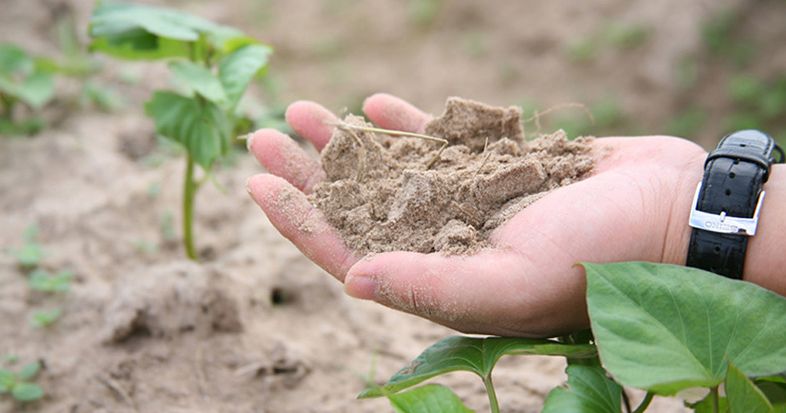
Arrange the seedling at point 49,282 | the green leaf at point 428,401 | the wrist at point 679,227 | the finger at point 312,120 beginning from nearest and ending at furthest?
the green leaf at point 428,401 → the wrist at point 679,227 → the finger at point 312,120 → the seedling at point 49,282

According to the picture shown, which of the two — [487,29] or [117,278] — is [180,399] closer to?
[117,278]

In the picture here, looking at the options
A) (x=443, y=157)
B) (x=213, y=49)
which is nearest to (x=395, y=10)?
(x=213, y=49)

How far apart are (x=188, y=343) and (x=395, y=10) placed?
13.6ft

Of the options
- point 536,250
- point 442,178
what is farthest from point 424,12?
point 536,250

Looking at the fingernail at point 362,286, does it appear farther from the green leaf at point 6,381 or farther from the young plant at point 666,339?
the green leaf at point 6,381

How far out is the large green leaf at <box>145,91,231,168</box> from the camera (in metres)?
2.00

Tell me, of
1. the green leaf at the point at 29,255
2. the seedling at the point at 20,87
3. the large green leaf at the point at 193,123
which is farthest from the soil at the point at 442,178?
the seedling at the point at 20,87

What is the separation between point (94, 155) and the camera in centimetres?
283

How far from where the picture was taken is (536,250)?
1.35m

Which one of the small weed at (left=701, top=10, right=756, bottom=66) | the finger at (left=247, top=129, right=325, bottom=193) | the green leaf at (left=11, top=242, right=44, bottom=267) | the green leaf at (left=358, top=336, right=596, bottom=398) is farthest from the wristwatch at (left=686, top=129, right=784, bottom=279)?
the small weed at (left=701, top=10, right=756, bottom=66)

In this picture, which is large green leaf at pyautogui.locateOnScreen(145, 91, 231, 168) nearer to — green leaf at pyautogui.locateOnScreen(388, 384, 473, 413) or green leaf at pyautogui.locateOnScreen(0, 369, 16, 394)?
green leaf at pyautogui.locateOnScreen(0, 369, 16, 394)

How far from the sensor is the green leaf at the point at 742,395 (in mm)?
1060

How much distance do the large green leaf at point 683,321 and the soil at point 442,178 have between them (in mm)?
316

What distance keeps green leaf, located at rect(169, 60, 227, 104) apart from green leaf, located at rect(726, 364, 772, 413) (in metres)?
1.34
